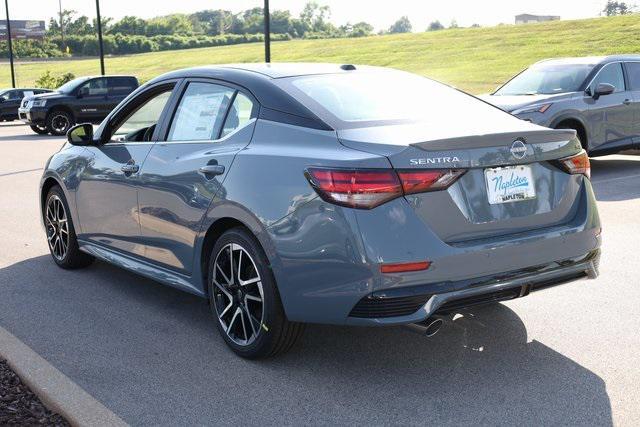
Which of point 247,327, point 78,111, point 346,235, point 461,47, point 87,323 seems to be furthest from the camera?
point 461,47

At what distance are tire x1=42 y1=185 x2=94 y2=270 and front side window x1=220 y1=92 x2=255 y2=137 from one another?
2.33 metres

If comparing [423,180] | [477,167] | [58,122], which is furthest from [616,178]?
[58,122]

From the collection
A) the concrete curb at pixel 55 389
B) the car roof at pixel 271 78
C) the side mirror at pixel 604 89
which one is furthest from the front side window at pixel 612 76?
the concrete curb at pixel 55 389

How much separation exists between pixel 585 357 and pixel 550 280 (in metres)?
0.55

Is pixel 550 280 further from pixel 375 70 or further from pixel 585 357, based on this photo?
pixel 375 70

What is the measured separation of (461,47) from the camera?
209ft

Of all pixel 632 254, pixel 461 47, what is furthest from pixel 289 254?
pixel 461 47

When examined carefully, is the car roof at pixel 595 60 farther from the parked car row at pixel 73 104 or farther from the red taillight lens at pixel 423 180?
the parked car row at pixel 73 104

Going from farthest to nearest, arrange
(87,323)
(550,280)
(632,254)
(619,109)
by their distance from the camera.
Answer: (619,109) → (632,254) → (87,323) → (550,280)

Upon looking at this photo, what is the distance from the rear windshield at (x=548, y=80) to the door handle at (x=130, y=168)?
8.28 meters

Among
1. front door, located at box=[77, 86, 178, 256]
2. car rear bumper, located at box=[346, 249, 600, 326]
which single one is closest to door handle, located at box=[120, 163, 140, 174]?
front door, located at box=[77, 86, 178, 256]

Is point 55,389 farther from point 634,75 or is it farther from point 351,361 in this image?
point 634,75

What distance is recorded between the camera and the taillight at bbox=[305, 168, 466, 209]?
13.0ft

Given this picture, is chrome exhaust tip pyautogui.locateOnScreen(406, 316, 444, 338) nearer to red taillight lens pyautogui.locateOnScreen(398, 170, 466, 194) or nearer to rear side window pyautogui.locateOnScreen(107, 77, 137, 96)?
red taillight lens pyautogui.locateOnScreen(398, 170, 466, 194)
